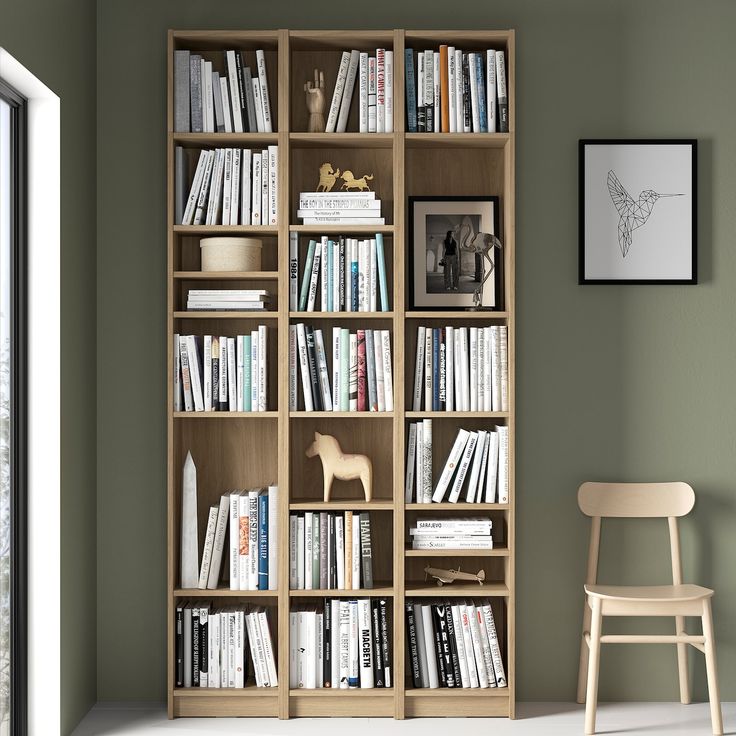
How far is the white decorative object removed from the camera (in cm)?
295

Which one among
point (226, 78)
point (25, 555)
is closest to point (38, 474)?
point (25, 555)

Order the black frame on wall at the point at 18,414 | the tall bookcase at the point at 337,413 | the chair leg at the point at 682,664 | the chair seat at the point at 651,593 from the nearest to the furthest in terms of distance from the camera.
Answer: the black frame on wall at the point at 18,414
the chair seat at the point at 651,593
the tall bookcase at the point at 337,413
the chair leg at the point at 682,664

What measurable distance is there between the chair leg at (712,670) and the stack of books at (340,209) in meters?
1.68

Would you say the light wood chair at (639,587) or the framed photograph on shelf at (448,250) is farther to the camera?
the framed photograph on shelf at (448,250)

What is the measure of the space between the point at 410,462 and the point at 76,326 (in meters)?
1.22

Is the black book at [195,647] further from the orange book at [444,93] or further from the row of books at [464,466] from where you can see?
the orange book at [444,93]

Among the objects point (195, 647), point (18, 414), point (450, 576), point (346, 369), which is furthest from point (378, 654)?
point (18, 414)

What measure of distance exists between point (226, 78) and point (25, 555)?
5.63 feet

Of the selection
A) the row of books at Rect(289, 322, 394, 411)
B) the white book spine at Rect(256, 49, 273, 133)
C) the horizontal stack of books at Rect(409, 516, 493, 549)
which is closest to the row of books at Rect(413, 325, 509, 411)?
the row of books at Rect(289, 322, 394, 411)

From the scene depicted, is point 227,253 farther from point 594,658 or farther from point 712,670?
point 712,670

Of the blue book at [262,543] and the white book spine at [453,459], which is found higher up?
the white book spine at [453,459]

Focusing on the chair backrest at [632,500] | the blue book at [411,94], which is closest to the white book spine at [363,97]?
the blue book at [411,94]

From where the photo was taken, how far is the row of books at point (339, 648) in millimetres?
2936

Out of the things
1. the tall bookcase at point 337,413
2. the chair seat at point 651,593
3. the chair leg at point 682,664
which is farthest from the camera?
the chair leg at point 682,664
